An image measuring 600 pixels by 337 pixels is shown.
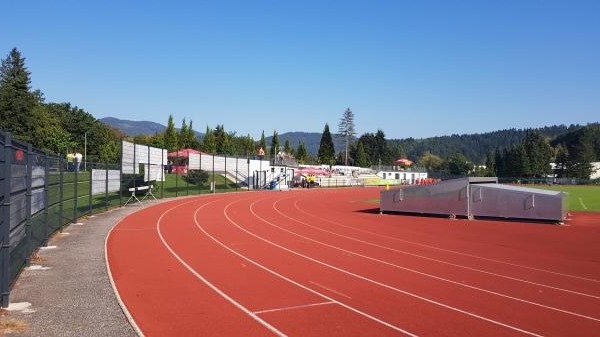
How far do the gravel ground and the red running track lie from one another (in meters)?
0.31

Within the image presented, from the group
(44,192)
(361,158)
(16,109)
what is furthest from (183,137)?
(44,192)

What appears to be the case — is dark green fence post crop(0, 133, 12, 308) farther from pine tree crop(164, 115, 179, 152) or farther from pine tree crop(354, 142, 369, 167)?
pine tree crop(354, 142, 369, 167)

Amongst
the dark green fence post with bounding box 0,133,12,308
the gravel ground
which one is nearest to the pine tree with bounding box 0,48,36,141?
the gravel ground

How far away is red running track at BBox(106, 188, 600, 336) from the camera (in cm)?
754

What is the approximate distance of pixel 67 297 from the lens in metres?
8.54

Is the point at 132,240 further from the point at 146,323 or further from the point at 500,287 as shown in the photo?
the point at 500,287

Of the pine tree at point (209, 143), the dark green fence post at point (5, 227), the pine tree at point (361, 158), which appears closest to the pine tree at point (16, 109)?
the pine tree at point (209, 143)

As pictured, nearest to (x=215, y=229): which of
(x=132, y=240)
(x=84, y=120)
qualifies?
(x=132, y=240)

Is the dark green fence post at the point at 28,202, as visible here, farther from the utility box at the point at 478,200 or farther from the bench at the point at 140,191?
the utility box at the point at 478,200

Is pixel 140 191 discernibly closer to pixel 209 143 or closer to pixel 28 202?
pixel 28 202

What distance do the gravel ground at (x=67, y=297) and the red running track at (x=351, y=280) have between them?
1.02 feet

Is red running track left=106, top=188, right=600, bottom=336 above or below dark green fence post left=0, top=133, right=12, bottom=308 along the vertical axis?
below

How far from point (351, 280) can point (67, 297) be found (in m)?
5.11

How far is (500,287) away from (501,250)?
5.79 meters
